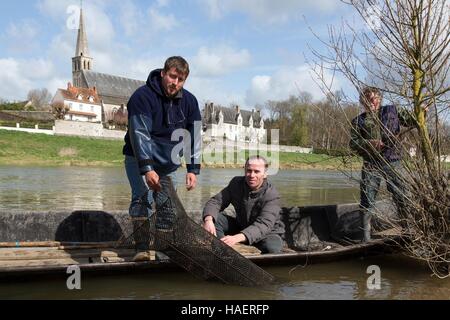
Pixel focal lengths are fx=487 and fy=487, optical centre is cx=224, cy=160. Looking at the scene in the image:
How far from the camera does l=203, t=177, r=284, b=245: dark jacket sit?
570cm

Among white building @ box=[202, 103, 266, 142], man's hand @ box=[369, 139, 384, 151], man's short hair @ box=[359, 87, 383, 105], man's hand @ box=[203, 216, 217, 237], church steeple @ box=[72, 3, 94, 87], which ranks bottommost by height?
man's hand @ box=[203, 216, 217, 237]

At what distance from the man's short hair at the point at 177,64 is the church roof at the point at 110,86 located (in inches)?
3549

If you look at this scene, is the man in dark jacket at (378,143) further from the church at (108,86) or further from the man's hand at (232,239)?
the church at (108,86)

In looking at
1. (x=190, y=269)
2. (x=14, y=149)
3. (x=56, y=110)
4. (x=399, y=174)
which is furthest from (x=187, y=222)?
(x=56, y=110)

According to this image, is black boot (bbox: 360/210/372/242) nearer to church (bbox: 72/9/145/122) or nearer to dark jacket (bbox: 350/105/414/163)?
dark jacket (bbox: 350/105/414/163)

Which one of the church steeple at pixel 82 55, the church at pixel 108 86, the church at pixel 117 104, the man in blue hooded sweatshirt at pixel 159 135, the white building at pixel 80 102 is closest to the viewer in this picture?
the man in blue hooded sweatshirt at pixel 159 135

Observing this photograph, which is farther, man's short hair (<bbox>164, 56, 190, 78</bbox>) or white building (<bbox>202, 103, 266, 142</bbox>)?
white building (<bbox>202, 103, 266, 142</bbox>)

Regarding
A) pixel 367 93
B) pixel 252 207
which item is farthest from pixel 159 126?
pixel 367 93

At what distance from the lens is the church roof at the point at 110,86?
93.8 meters

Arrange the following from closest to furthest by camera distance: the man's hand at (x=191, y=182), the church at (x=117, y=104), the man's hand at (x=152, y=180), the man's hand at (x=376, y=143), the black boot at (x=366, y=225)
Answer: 1. the man's hand at (x=152, y=180)
2. the man's hand at (x=191, y=182)
3. the man's hand at (x=376, y=143)
4. the black boot at (x=366, y=225)
5. the church at (x=117, y=104)

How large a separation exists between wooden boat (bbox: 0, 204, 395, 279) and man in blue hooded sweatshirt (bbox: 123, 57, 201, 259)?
22.7 inches

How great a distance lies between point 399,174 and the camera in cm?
563

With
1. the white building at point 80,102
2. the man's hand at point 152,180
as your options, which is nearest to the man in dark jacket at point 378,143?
the man's hand at point 152,180

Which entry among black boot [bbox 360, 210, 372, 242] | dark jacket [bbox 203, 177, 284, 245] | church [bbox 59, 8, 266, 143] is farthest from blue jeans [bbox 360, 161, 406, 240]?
church [bbox 59, 8, 266, 143]
